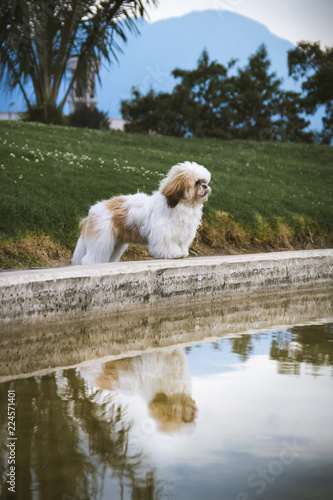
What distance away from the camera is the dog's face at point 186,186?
692 centimetres

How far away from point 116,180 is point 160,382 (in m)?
8.24

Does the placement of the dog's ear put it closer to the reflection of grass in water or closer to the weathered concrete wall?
Result: the weathered concrete wall

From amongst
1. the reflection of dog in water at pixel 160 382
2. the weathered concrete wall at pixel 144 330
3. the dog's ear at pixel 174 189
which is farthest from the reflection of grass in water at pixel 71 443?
the dog's ear at pixel 174 189

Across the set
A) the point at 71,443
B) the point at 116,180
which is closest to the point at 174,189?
the point at 71,443

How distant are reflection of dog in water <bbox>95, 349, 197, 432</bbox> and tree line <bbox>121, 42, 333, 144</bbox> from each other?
3995 cm

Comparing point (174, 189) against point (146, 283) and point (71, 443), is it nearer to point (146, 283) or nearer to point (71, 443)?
point (146, 283)

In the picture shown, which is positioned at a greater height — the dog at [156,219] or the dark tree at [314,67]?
the dark tree at [314,67]

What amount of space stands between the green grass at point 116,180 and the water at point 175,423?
441cm

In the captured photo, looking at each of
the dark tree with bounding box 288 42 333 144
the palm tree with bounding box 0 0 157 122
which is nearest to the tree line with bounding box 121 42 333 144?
the dark tree with bounding box 288 42 333 144

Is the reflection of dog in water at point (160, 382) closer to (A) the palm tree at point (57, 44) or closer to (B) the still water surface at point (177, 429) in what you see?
(B) the still water surface at point (177, 429)

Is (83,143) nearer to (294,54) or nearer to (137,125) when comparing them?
(294,54)

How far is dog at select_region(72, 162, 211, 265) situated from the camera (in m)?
6.98

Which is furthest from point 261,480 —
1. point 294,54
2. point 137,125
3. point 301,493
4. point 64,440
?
point 137,125

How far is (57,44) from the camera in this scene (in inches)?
882
